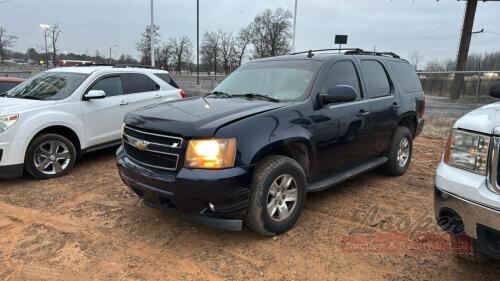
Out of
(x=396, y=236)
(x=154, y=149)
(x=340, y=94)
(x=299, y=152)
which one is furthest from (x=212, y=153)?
(x=396, y=236)

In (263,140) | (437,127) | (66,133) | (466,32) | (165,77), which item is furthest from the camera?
(466,32)

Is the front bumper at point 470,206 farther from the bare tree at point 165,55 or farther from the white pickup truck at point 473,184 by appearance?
the bare tree at point 165,55

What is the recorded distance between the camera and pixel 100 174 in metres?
5.81

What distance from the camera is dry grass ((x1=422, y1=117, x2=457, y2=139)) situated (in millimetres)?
9422

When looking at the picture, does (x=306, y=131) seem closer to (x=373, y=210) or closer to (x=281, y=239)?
(x=281, y=239)

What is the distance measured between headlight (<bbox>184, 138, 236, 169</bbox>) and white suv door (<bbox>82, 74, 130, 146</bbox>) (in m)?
3.61

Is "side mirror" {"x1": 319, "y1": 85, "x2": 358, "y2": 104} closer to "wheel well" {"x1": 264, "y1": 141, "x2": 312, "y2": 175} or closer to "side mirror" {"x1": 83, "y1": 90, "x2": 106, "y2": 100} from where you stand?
"wheel well" {"x1": 264, "y1": 141, "x2": 312, "y2": 175}

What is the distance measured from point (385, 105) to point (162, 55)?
55.3 m

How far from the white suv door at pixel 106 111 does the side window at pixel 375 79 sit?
4.21 meters

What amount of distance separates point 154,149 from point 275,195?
124cm

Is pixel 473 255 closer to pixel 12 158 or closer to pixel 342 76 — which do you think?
pixel 342 76

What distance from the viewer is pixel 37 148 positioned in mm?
5344

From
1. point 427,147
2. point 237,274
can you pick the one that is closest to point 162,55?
point 427,147

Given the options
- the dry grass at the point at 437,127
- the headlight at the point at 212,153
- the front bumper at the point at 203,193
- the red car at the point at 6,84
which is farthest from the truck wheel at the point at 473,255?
the red car at the point at 6,84
